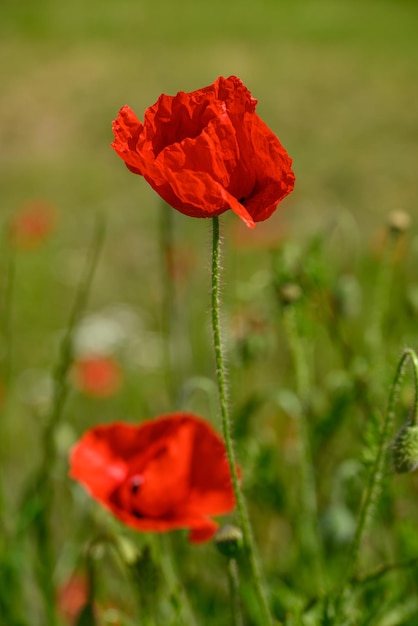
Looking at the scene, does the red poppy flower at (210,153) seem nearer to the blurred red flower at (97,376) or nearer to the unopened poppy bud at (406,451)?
the unopened poppy bud at (406,451)

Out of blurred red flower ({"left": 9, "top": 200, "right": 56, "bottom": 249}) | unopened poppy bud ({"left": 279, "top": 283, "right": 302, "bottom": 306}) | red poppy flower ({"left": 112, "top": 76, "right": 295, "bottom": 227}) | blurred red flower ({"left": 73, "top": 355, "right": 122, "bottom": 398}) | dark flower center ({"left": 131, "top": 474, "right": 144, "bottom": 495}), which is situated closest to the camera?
red poppy flower ({"left": 112, "top": 76, "right": 295, "bottom": 227})

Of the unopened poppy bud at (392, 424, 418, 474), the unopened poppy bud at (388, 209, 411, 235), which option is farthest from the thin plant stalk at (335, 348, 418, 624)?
the unopened poppy bud at (388, 209, 411, 235)

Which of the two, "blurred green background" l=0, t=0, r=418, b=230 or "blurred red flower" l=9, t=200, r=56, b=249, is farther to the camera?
"blurred green background" l=0, t=0, r=418, b=230

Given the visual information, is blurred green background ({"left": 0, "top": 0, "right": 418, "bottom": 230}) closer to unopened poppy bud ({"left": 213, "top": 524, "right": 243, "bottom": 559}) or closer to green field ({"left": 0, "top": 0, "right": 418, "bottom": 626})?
green field ({"left": 0, "top": 0, "right": 418, "bottom": 626})

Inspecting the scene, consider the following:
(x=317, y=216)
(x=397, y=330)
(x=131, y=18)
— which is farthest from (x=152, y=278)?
(x=131, y=18)

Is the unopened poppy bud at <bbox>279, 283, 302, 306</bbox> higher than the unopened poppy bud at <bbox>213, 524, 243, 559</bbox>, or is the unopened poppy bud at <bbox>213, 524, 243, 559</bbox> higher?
the unopened poppy bud at <bbox>279, 283, 302, 306</bbox>

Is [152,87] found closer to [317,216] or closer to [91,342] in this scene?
[317,216]

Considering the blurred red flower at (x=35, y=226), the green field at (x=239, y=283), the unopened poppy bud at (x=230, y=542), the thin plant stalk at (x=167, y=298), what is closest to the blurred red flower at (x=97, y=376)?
the green field at (x=239, y=283)

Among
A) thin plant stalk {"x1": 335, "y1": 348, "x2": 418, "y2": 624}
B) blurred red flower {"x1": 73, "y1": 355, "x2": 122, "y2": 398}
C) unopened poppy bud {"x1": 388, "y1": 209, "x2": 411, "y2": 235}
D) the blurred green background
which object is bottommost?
blurred red flower {"x1": 73, "y1": 355, "x2": 122, "y2": 398}
